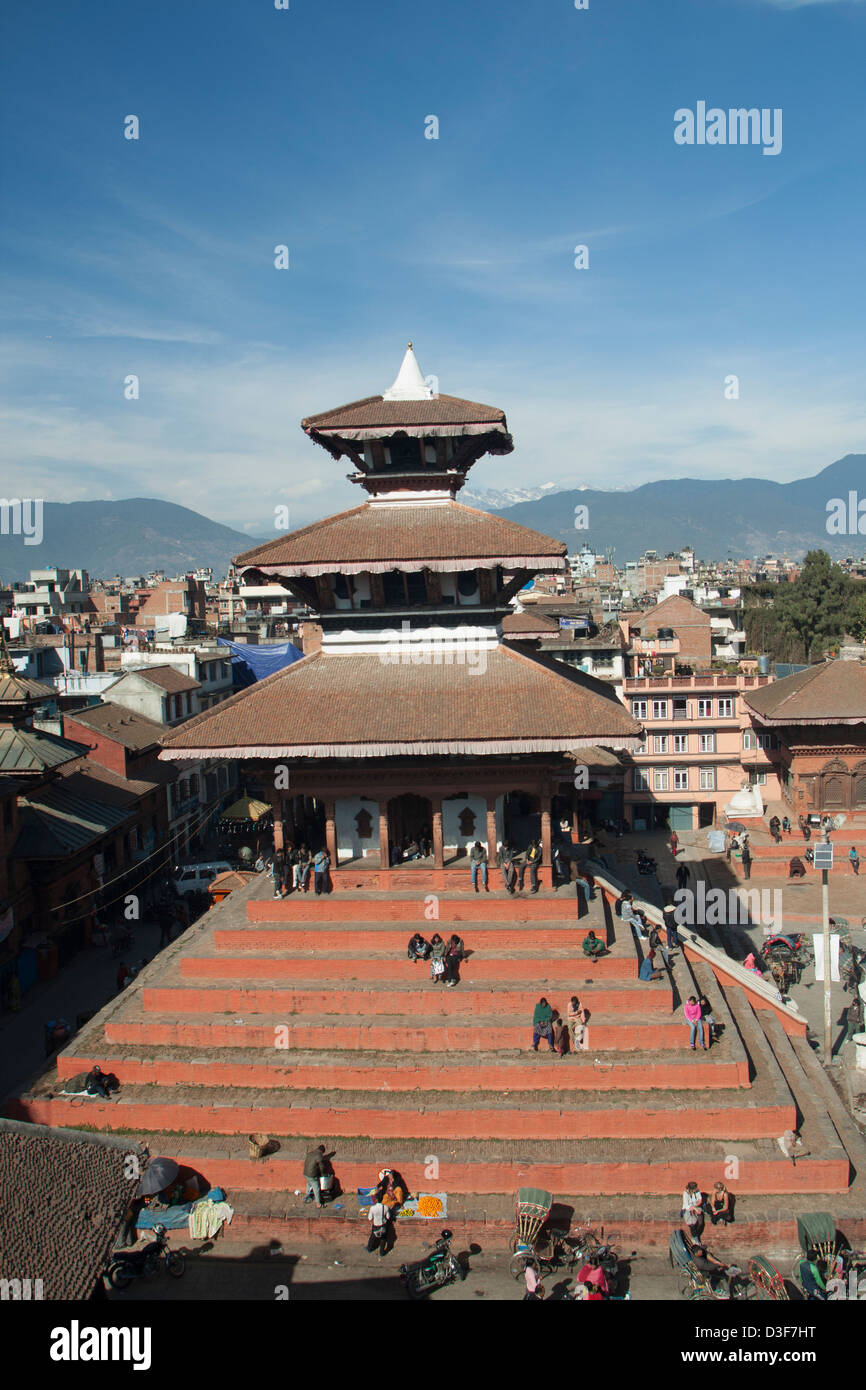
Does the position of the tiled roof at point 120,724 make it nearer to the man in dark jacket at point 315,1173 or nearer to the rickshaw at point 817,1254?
the man in dark jacket at point 315,1173

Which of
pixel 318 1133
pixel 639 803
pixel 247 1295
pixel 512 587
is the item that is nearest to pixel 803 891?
pixel 639 803

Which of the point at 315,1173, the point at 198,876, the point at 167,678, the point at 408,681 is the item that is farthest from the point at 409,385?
the point at 167,678

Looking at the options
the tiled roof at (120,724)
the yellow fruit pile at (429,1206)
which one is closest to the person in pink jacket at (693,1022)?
the yellow fruit pile at (429,1206)

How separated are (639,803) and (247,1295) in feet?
100

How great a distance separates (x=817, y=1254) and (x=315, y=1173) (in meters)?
7.24

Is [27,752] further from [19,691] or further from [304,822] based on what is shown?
[304,822]

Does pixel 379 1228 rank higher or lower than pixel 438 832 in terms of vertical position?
lower

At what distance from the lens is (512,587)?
19.2m

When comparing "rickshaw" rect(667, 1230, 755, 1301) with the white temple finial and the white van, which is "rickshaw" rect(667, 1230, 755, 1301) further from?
the white van

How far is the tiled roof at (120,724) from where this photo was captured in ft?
105

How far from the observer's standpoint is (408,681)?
1753 cm

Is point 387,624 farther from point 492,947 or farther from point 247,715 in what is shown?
point 492,947

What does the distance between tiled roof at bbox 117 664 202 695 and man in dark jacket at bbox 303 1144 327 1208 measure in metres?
26.4

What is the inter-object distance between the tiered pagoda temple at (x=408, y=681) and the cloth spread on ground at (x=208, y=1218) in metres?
6.23
